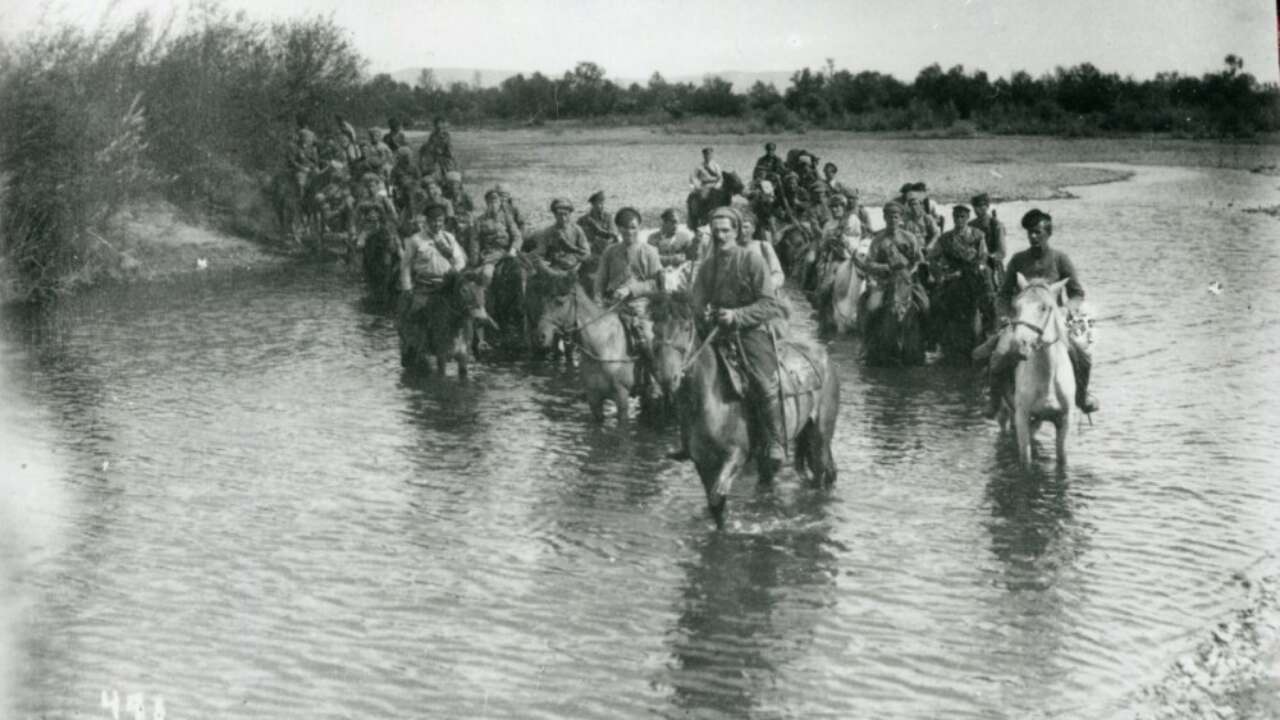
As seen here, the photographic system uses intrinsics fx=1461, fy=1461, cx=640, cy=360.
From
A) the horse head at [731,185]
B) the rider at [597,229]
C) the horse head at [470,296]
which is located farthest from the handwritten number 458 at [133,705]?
the horse head at [731,185]

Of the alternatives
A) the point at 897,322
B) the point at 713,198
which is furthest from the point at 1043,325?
the point at 713,198

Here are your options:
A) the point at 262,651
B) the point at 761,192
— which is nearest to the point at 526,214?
the point at 761,192

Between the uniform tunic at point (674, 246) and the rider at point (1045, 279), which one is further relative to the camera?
the uniform tunic at point (674, 246)

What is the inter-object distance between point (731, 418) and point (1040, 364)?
128 inches

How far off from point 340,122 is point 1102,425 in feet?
74.0

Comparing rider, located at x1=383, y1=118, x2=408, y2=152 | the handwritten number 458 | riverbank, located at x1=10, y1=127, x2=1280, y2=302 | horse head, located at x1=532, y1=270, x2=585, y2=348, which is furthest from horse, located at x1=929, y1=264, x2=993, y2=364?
rider, located at x1=383, y1=118, x2=408, y2=152

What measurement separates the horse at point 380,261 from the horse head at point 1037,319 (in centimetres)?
1231

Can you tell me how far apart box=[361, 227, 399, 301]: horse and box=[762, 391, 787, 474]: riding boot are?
1269 centimetres

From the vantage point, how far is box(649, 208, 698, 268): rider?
51.8 feet

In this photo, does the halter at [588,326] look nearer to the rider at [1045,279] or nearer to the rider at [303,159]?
the rider at [1045,279]

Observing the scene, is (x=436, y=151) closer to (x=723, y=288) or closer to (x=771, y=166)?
(x=771, y=166)

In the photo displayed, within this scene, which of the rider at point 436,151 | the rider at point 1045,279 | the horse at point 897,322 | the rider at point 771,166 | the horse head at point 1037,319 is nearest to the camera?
the horse head at point 1037,319

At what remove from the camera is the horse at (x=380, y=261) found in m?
22.8

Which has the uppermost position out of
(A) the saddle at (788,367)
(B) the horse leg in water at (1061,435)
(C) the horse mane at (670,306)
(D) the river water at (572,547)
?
(C) the horse mane at (670,306)
